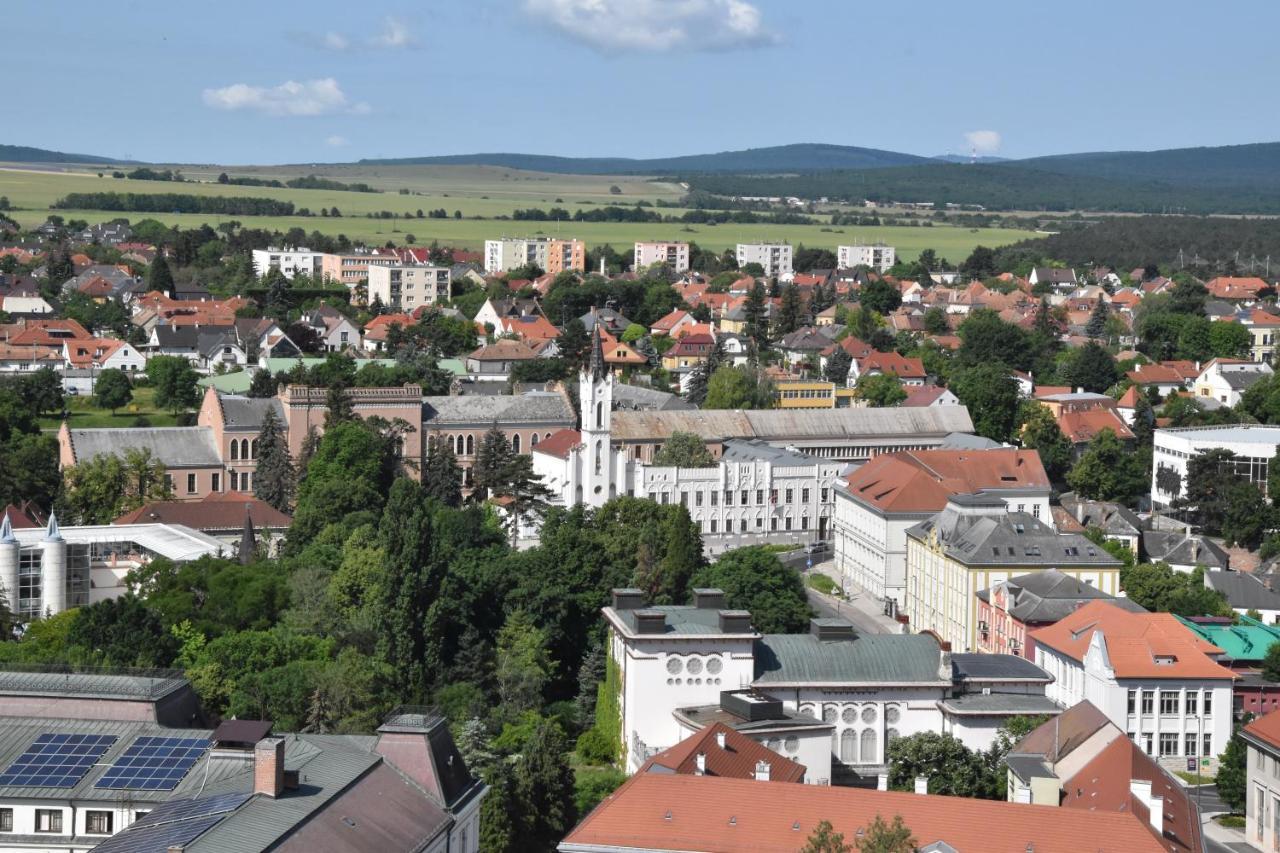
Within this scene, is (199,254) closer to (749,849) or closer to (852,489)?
(852,489)

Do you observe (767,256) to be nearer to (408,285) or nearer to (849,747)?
(408,285)

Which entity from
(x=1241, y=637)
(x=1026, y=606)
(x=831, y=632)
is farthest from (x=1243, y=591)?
(x=831, y=632)

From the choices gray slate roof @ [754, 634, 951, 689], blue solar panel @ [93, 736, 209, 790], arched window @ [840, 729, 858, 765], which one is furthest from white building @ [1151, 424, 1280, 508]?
blue solar panel @ [93, 736, 209, 790]

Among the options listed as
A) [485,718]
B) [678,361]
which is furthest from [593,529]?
[678,361]

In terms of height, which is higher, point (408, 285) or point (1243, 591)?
point (408, 285)

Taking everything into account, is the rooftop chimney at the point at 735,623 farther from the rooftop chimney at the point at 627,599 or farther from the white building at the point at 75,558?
the white building at the point at 75,558

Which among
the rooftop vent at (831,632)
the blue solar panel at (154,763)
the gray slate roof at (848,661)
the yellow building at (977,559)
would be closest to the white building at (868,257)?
the yellow building at (977,559)
